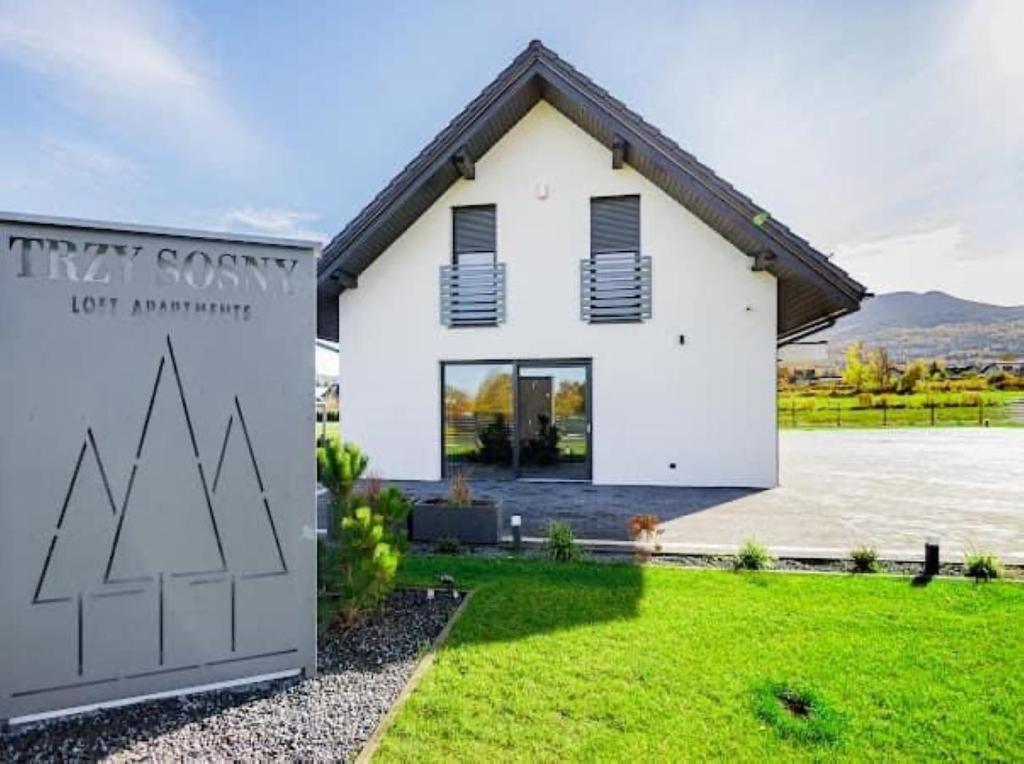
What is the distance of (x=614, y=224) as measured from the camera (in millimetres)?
13680

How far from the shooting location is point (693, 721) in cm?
360

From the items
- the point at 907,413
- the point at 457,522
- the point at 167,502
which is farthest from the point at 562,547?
the point at 907,413

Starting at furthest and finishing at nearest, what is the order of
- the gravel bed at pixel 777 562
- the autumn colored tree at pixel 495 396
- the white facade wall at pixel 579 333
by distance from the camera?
the autumn colored tree at pixel 495 396 → the white facade wall at pixel 579 333 → the gravel bed at pixel 777 562

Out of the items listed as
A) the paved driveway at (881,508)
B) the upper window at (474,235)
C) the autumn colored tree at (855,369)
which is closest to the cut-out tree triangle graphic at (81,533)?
the paved driveway at (881,508)

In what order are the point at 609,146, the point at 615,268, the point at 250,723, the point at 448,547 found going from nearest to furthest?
the point at 250,723
the point at 448,547
the point at 609,146
the point at 615,268

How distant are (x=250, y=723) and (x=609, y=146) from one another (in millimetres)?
13041

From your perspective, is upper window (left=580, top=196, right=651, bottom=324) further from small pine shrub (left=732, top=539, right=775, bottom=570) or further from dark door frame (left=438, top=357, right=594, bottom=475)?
small pine shrub (left=732, top=539, right=775, bottom=570)

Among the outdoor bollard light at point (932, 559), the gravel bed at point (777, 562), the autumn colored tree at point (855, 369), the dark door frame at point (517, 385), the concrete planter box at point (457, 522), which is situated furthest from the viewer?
the autumn colored tree at point (855, 369)

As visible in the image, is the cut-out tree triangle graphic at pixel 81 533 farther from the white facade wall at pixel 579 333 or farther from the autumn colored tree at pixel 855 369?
the autumn colored tree at pixel 855 369

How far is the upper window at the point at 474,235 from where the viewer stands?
1436cm

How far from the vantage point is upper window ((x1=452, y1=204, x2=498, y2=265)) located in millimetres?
14359

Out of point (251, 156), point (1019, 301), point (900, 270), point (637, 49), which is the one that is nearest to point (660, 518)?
point (637, 49)

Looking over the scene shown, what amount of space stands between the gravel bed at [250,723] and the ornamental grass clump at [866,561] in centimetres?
527

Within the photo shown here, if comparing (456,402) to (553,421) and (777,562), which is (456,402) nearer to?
(553,421)
